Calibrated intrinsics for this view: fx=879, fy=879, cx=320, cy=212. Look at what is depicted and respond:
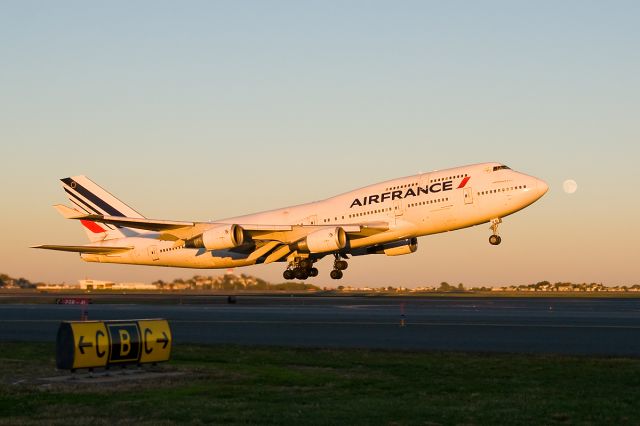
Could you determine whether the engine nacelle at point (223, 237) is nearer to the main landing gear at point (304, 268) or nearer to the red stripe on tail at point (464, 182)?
the main landing gear at point (304, 268)

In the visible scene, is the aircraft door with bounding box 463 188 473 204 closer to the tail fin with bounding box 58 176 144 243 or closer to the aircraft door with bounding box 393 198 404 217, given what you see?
the aircraft door with bounding box 393 198 404 217

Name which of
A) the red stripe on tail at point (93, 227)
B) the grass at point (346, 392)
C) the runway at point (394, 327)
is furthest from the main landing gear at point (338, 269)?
the grass at point (346, 392)

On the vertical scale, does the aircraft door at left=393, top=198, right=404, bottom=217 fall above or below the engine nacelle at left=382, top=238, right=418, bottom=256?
above

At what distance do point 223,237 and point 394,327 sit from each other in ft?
81.5

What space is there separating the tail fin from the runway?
21969 mm

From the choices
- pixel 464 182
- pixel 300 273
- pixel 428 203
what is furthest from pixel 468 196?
pixel 300 273

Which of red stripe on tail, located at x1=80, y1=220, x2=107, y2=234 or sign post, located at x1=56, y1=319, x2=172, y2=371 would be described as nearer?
sign post, located at x1=56, y1=319, x2=172, y2=371

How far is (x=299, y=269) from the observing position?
59.1 meters

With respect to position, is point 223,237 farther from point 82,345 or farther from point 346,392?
point 346,392

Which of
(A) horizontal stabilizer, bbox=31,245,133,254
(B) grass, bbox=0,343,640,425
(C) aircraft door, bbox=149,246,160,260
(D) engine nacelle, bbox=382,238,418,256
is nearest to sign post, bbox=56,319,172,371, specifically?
(B) grass, bbox=0,343,640,425

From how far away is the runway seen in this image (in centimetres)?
2620

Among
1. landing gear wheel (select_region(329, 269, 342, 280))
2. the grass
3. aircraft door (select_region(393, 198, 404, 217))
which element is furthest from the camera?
landing gear wheel (select_region(329, 269, 342, 280))

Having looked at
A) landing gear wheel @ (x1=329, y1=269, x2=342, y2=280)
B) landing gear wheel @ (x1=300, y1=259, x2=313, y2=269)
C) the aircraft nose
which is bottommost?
landing gear wheel @ (x1=329, y1=269, x2=342, y2=280)

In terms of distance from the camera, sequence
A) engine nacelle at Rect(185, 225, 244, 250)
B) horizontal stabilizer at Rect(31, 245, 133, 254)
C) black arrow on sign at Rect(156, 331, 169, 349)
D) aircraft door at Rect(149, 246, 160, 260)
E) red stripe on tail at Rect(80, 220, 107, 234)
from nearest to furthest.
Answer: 1. black arrow on sign at Rect(156, 331, 169, 349)
2. engine nacelle at Rect(185, 225, 244, 250)
3. aircraft door at Rect(149, 246, 160, 260)
4. horizontal stabilizer at Rect(31, 245, 133, 254)
5. red stripe on tail at Rect(80, 220, 107, 234)
